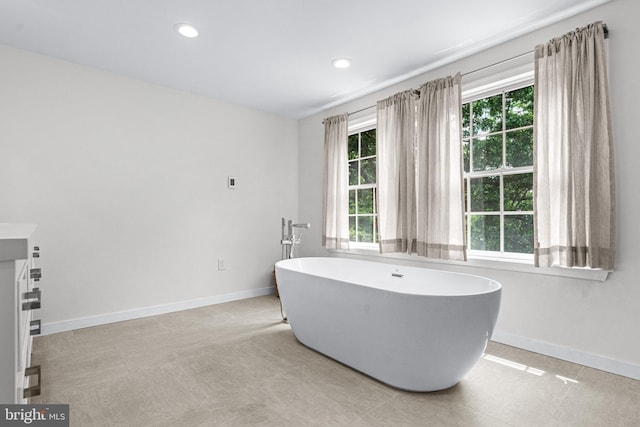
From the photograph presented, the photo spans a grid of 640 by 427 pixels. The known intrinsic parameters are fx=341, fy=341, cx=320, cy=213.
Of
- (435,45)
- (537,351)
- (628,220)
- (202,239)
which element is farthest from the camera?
(202,239)

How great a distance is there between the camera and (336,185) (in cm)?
401

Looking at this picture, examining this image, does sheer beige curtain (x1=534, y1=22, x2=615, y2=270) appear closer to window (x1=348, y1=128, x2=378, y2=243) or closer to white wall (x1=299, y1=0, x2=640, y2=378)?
white wall (x1=299, y1=0, x2=640, y2=378)

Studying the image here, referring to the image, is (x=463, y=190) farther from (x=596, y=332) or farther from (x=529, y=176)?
(x=596, y=332)

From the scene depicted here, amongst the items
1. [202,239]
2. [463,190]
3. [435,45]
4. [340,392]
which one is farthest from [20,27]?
[463,190]

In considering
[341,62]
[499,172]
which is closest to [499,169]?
[499,172]

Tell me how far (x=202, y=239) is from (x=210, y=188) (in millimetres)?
594

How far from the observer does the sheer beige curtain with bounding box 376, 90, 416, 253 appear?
3.18 metres

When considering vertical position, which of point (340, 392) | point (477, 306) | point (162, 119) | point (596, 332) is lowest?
point (340, 392)

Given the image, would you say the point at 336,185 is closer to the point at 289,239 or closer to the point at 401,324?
the point at 289,239

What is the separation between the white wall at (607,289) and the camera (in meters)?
2.11

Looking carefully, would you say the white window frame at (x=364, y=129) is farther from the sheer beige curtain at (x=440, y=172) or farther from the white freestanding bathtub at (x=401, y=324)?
the white freestanding bathtub at (x=401, y=324)

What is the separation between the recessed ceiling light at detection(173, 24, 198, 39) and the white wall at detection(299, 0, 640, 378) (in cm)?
237

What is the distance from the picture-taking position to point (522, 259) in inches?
103

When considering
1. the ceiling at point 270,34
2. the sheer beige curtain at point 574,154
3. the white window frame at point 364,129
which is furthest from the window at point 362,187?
the sheer beige curtain at point 574,154
